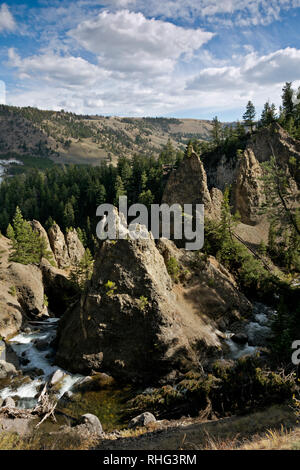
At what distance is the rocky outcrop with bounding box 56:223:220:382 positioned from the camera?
66.1ft

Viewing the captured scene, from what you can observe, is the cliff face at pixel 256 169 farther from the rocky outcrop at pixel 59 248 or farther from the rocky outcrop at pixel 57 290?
the rocky outcrop at pixel 59 248

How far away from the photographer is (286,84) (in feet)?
268

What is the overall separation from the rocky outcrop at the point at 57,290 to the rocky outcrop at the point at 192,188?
20.8 metres

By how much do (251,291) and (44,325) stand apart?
26.4 meters

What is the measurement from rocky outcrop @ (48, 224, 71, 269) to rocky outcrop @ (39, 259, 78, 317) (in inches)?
596

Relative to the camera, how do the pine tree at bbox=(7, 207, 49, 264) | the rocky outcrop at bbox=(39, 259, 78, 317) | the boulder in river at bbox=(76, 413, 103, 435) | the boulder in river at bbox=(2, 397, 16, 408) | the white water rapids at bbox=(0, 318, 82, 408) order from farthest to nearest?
the pine tree at bbox=(7, 207, 49, 264) → the rocky outcrop at bbox=(39, 259, 78, 317) → the white water rapids at bbox=(0, 318, 82, 408) → the boulder in river at bbox=(2, 397, 16, 408) → the boulder in river at bbox=(76, 413, 103, 435)

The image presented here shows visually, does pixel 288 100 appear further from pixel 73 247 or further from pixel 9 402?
pixel 9 402

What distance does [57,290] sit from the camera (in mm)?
41469

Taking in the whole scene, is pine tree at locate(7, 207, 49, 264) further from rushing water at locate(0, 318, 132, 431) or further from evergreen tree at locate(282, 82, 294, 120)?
evergreen tree at locate(282, 82, 294, 120)

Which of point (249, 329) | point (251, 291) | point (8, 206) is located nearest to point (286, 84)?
point (251, 291)

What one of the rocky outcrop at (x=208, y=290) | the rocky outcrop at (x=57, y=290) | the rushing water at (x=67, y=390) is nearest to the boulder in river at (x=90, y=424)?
the rushing water at (x=67, y=390)

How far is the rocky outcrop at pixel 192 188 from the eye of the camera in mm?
40750

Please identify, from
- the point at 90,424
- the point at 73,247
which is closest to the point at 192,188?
the point at 90,424

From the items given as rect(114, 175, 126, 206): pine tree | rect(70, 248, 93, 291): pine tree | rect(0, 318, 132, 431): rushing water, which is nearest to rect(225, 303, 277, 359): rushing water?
rect(0, 318, 132, 431): rushing water
